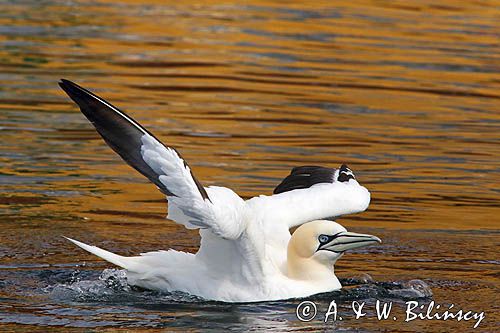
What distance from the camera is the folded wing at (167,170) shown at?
23.2 ft

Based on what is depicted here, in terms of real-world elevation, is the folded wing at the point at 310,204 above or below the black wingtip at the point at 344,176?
below

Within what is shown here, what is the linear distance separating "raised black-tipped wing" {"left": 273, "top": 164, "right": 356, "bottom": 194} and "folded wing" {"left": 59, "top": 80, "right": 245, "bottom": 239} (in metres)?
1.72

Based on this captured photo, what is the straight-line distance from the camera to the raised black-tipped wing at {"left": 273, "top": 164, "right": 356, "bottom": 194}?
920cm

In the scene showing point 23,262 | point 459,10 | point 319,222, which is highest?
point 459,10

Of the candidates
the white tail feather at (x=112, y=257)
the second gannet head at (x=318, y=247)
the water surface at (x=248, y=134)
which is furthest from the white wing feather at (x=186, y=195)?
the second gannet head at (x=318, y=247)

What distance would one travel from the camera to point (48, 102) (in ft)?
48.6

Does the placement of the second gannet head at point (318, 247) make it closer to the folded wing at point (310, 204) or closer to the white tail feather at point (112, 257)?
the folded wing at point (310, 204)

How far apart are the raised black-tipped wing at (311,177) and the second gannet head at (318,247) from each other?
0.84m

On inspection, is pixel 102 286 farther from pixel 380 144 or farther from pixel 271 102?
pixel 271 102

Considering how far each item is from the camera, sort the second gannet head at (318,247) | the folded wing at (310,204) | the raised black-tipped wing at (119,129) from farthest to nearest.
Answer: the folded wing at (310,204) < the second gannet head at (318,247) < the raised black-tipped wing at (119,129)

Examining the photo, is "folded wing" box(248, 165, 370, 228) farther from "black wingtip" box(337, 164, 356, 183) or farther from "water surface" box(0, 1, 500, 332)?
"water surface" box(0, 1, 500, 332)

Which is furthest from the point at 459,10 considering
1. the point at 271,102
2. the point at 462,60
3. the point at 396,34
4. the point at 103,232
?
the point at 103,232

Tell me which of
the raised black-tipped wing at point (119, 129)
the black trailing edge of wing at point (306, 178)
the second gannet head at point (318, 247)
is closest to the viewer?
the raised black-tipped wing at point (119, 129)

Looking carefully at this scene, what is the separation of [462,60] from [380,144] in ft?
18.6
